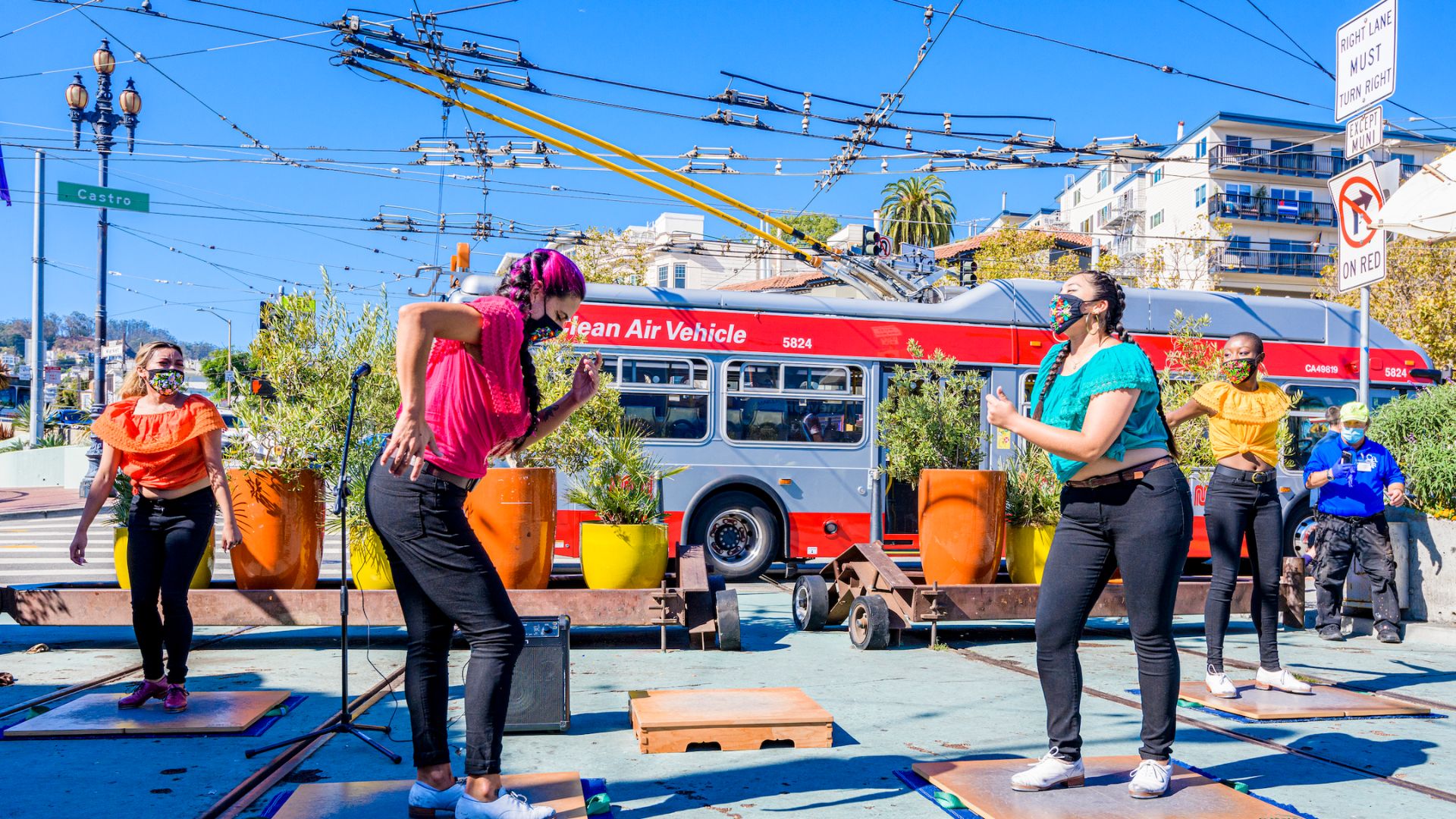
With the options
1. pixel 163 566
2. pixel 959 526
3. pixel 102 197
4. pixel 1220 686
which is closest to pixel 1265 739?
pixel 1220 686

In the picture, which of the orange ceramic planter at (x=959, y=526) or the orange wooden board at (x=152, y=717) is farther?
the orange ceramic planter at (x=959, y=526)

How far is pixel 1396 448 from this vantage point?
30.7 feet

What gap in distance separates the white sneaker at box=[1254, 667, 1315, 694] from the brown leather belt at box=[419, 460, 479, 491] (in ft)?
15.9

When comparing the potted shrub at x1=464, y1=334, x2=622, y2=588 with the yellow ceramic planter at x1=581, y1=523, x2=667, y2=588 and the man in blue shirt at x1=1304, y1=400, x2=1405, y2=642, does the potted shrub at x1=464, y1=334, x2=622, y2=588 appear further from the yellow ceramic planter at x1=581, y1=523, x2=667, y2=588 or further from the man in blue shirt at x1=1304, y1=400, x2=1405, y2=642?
the man in blue shirt at x1=1304, y1=400, x2=1405, y2=642

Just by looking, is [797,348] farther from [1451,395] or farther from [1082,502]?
[1082,502]

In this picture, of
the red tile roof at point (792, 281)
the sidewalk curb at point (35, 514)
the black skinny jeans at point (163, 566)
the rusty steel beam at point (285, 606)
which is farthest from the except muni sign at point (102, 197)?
the red tile roof at point (792, 281)

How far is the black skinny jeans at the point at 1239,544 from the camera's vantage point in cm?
590

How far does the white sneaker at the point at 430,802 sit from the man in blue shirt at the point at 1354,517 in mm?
7180

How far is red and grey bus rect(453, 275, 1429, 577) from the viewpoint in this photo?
12.0 meters

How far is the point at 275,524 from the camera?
727 cm

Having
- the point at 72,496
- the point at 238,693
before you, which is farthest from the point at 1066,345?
the point at 72,496

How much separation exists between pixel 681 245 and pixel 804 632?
59.4 ft

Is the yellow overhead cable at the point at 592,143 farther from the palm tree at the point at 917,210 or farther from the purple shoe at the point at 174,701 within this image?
the palm tree at the point at 917,210

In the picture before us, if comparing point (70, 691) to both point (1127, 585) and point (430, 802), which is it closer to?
point (430, 802)
